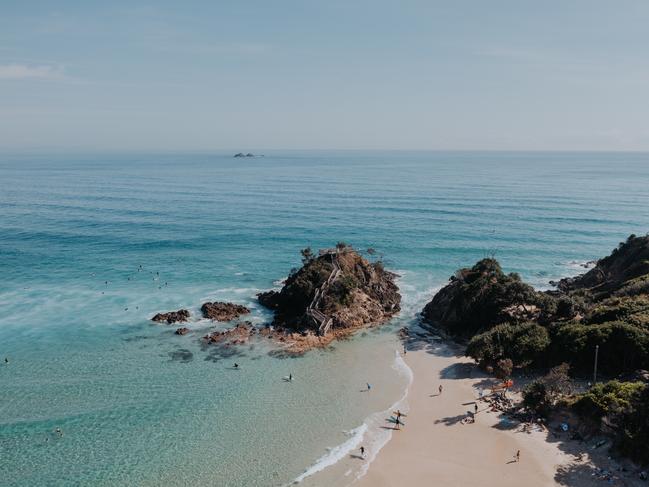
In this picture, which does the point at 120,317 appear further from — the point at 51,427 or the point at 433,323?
the point at 433,323

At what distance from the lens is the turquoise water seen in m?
32.0

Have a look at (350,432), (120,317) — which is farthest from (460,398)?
(120,317)

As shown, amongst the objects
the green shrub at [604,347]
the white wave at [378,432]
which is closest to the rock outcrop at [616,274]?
the green shrub at [604,347]

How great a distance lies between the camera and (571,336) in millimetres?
39281

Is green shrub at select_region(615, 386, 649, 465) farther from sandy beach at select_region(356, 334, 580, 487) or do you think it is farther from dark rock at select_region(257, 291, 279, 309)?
dark rock at select_region(257, 291, 279, 309)

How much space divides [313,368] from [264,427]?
9.21 meters

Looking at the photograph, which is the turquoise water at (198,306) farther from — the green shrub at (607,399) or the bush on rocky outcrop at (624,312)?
the bush on rocky outcrop at (624,312)

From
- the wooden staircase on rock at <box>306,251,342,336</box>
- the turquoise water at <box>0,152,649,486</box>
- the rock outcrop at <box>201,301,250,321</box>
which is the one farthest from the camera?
the rock outcrop at <box>201,301,250,321</box>

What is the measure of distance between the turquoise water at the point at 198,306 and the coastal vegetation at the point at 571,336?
734 cm

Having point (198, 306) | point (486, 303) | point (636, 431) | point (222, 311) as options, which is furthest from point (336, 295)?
point (636, 431)

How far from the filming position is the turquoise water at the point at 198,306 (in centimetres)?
3197

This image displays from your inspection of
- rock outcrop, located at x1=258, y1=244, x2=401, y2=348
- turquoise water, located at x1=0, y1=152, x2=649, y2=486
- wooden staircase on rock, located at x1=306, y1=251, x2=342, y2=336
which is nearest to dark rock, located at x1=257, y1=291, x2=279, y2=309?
rock outcrop, located at x1=258, y1=244, x2=401, y2=348

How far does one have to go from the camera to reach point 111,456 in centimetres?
3119

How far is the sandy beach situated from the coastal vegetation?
314 centimetres
